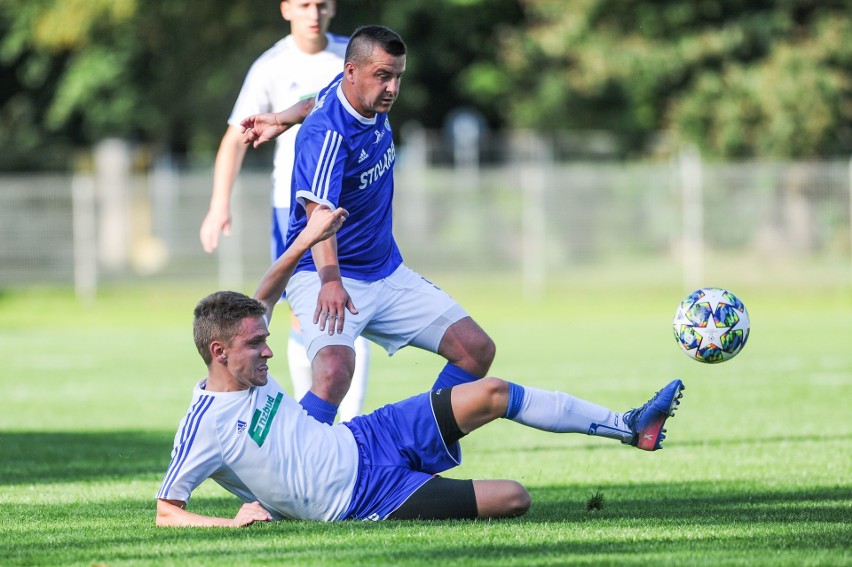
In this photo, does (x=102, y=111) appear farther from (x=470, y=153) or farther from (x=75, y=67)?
Result: (x=470, y=153)

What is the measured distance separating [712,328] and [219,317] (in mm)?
2746

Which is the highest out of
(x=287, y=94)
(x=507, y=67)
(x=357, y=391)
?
(x=507, y=67)

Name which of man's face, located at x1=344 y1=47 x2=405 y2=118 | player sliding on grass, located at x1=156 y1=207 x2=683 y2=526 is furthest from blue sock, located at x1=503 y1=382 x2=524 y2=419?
man's face, located at x1=344 y1=47 x2=405 y2=118

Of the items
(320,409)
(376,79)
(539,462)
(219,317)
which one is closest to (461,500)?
(320,409)

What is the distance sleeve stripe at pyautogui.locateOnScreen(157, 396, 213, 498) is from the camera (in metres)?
5.64

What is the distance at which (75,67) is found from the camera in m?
37.2

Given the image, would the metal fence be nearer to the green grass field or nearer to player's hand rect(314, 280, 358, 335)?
the green grass field

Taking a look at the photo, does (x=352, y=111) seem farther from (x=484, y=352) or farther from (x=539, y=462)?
(x=539, y=462)

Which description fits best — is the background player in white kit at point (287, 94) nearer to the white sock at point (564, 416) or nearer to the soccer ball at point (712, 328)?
the soccer ball at point (712, 328)

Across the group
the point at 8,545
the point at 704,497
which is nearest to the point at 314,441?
the point at 8,545

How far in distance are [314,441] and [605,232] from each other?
2152 cm

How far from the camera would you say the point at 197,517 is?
5.69 meters

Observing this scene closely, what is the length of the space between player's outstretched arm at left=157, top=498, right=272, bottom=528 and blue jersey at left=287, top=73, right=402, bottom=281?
1.53 meters

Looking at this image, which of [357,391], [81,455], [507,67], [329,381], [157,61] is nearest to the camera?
[329,381]
